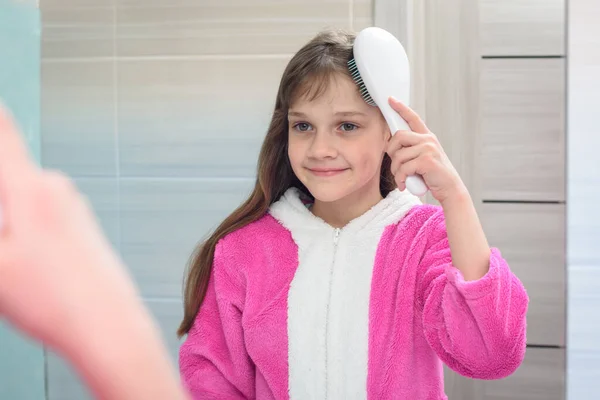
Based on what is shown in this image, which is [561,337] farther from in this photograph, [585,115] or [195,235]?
[195,235]

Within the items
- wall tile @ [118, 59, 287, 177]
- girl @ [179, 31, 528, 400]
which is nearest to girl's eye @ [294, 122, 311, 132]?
girl @ [179, 31, 528, 400]

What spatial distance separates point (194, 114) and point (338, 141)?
Result: 1.60 feet

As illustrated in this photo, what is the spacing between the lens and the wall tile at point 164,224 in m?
1.16

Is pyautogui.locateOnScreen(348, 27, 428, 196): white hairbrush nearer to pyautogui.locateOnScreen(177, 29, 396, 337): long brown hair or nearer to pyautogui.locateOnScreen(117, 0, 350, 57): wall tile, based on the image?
pyautogui.locateOnScreen(177, 29, 396, 337): long brown hair

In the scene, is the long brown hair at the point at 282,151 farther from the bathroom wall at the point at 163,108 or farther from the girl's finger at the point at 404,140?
the bathroom wall at the point at 163,108

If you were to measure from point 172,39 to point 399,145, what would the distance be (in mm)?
615

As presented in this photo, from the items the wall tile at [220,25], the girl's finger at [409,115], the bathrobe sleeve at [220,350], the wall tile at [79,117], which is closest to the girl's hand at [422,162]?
the girl's finger at [409,115]

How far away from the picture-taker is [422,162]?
62 cm

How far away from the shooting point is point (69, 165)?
3.92 ft

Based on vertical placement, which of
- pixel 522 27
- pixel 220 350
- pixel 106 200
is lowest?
pixel 220 350

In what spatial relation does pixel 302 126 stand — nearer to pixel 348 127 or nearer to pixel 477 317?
pixel 348 127

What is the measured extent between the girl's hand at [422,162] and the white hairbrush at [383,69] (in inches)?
0.5

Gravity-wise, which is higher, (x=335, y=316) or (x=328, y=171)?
(x=328, y=171)

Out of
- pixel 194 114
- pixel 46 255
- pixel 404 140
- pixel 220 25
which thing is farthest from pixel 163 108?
pixel 46 255
